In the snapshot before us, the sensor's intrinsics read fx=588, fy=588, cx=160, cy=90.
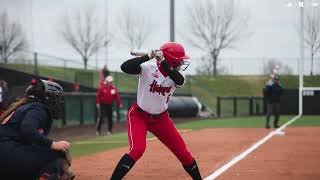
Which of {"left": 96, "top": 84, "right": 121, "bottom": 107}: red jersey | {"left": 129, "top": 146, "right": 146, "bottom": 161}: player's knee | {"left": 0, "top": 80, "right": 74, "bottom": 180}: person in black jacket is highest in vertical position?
{"left": 0, "top": 80, "right": 74, "bottom": 180}: person in black jacket

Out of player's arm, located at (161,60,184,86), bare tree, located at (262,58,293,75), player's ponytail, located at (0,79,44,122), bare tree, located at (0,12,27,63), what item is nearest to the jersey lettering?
player's arm, located at (161,60,184,86)

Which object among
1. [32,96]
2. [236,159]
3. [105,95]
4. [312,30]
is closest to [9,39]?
[105,95]

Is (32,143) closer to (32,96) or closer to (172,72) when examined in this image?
(32,96)

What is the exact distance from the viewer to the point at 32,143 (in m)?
6.18

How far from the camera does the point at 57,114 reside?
661 centimetres

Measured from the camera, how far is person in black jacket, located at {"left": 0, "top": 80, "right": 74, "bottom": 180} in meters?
6.13

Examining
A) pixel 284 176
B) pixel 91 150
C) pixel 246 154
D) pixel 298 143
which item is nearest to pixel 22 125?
pixel 284 176

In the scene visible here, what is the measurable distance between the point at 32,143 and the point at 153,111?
1.95m

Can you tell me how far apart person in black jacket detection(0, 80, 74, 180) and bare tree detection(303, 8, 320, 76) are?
18831 mm

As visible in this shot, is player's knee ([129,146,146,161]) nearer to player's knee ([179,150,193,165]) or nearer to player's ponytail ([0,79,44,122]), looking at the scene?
player's knee ([179,150,193,165])

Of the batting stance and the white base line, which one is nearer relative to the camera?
the batting stance

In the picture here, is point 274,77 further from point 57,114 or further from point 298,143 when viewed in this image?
point 57,114

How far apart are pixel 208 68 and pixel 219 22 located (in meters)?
9.18

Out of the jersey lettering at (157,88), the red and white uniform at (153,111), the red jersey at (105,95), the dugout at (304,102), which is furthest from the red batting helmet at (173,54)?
the dugout at (304,102)
